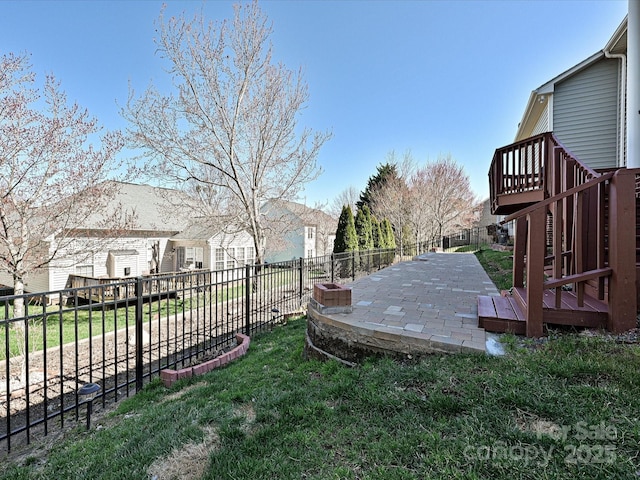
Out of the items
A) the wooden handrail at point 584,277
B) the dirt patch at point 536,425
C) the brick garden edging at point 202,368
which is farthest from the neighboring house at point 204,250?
the dirt patch at point 536,425

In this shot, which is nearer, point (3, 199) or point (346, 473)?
point (346, 473)

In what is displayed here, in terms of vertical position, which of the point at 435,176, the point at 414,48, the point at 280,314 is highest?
the point at 414,48

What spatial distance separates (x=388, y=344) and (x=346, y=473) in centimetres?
149

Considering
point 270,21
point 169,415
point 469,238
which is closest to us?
point 169,415

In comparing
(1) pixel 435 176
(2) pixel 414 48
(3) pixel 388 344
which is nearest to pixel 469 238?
(1) pixel 435 176

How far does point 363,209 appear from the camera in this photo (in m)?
18.7

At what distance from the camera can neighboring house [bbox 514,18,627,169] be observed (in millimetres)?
7432

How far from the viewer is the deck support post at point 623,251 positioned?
2.60 m

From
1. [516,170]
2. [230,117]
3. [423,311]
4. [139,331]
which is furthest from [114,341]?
[516,170]

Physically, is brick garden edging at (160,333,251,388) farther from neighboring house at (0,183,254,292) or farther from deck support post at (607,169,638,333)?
neighboring house at (0,183,254,292)

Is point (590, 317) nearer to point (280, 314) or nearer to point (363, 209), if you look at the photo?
point (280, 314)

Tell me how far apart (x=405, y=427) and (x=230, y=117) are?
10.7 m

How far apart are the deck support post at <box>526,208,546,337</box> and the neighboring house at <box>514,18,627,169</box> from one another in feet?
22.5

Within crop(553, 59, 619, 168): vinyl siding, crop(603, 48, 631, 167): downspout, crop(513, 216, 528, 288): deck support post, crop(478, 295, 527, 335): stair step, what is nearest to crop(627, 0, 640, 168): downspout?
crop(603, 48, 631, 167): downspout
